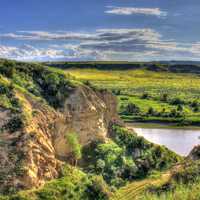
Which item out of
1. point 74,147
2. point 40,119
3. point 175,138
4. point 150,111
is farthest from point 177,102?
point 40,119

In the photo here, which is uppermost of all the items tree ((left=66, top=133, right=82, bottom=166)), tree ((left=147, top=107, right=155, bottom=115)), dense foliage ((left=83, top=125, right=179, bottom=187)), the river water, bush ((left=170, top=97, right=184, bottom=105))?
tree ((left=66, top=133, right=82, bottom=166))

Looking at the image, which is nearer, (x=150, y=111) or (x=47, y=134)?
(x=47, y=134)

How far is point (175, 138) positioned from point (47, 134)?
166ft

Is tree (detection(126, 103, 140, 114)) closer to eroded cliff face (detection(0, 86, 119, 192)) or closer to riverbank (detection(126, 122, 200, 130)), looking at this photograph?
riverbank (detection(126, 122, 200, 130))

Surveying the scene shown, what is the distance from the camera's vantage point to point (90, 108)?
42281 mm

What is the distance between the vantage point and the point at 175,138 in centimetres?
8356

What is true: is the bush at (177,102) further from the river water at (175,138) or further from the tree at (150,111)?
the river water at (175,138)

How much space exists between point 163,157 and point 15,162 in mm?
20586

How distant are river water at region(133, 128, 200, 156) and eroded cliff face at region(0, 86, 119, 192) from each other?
91.1 ft

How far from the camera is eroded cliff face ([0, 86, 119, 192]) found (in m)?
30.5

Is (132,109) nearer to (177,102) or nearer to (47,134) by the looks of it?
(177,102)

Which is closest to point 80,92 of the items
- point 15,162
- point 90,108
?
point 90,108

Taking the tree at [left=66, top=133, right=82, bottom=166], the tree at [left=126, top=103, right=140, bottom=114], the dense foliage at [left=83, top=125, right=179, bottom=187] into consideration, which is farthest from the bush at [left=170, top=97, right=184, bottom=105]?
the tree at [left=66, top=133, right=82, bottom=166]

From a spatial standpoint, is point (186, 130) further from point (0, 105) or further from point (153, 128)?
point (0, 105)
